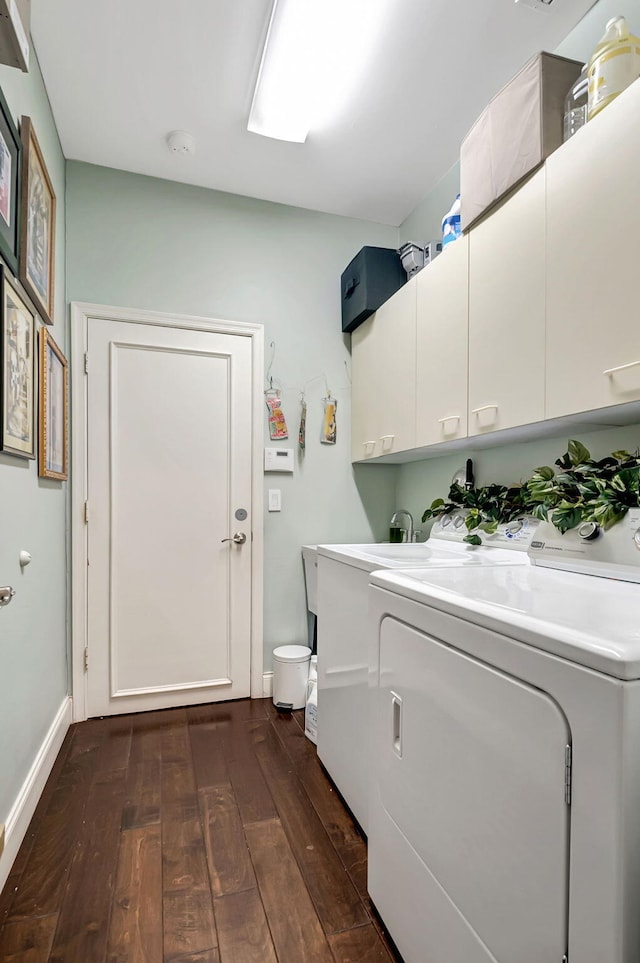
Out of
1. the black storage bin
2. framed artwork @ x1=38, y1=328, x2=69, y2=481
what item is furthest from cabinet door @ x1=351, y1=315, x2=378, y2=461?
framed artwork @ x1=38, y1=328, x2=69, y2=481

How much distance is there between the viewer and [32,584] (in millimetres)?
1720

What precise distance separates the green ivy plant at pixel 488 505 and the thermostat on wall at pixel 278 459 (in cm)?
93

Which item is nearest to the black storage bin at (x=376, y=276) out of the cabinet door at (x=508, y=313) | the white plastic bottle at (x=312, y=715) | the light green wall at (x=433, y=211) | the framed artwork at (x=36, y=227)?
the light green wall at (x=433, y=211)

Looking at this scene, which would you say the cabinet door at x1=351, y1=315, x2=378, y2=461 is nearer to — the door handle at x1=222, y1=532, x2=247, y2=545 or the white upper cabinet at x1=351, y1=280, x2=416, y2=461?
the white upper cabinet at x1=351, y1=280, x2=416, y2=461

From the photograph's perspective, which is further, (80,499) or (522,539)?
(80,499)

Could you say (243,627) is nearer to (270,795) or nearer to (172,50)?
(270,795)

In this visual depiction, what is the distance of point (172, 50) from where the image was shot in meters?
1.79

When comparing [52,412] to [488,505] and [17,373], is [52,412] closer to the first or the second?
[17,373]

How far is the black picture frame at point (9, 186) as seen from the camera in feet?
4.35

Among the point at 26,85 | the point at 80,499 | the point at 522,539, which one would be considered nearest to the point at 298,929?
the point at 522,539

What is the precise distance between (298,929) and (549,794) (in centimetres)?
96

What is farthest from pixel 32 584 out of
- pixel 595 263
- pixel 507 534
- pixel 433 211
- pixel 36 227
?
pixel 433 211

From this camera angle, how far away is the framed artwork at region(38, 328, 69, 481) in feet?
5.98

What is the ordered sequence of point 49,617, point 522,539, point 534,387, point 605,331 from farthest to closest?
point 49,617 → point 522,539 → point 534,387 → point 605,331
